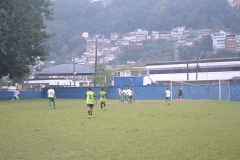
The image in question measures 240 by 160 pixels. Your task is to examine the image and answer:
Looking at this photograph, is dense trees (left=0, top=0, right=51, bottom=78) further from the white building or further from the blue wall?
the white building

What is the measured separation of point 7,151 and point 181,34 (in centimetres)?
15580

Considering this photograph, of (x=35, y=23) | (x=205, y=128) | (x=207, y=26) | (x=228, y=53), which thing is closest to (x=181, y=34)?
(x=207, y=26)

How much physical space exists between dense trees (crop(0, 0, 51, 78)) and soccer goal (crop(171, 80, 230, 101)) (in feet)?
60.0

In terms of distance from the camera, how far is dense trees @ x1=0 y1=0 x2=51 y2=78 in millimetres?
50244

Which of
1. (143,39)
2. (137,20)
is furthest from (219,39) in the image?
(137,20)

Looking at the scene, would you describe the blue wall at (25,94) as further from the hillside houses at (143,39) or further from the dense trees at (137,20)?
the hillside houses at (143,39)

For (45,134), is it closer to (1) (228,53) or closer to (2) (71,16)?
(1) (228,53)

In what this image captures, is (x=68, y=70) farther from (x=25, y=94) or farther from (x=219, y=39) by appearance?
(x=219, y=39)

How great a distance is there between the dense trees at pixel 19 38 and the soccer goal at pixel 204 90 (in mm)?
18291

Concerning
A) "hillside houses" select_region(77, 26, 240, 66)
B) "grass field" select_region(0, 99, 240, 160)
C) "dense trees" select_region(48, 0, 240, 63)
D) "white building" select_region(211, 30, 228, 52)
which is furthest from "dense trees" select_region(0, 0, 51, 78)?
"white building" select_region(211, 30, 228, 52)

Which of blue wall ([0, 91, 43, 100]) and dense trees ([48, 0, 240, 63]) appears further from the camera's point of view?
dense trees ([48, 0, 240, 63])

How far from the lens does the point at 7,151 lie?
39.3 feet

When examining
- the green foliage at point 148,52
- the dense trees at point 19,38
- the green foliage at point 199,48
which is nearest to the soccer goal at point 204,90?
the dense trees at point 19,38

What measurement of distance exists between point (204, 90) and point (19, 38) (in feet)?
76.4
